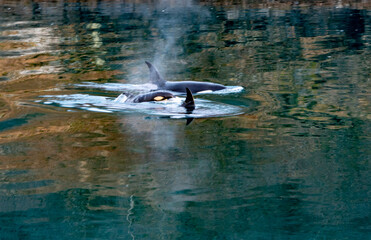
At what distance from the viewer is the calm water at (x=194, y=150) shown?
216 inches

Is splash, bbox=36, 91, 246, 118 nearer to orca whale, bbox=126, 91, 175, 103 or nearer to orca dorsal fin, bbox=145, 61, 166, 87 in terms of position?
orca whale, bbox=126, 91, 175, 103

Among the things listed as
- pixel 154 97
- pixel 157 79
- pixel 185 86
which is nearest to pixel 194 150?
pixel 154 97

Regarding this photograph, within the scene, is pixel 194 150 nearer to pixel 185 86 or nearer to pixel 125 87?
pixel 185 86

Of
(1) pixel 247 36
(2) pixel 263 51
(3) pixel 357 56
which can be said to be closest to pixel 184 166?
(3) pixel 357 56

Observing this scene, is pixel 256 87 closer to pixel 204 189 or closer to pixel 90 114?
pixel 90 114

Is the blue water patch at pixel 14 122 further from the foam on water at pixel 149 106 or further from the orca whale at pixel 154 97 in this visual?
the orca whale at pixel 154 97

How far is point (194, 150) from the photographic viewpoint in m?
7.80

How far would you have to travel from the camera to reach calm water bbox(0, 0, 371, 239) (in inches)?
216

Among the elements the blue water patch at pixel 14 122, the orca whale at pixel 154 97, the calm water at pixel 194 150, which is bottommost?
the calm water at pixel 194 150

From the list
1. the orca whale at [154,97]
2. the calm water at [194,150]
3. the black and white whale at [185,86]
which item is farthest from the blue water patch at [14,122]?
the black and white whale at [185,86]

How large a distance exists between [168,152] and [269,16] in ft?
80.3

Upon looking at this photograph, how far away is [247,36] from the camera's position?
23266 mm

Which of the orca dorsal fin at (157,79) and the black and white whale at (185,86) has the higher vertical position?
the orca dorsal fin at (157,79)

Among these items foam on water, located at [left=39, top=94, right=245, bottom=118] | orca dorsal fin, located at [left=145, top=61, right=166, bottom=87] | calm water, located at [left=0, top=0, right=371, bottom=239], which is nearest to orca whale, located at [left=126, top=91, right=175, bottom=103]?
foam on water, located at [left=39, top=94, right=245, bottom=118]
